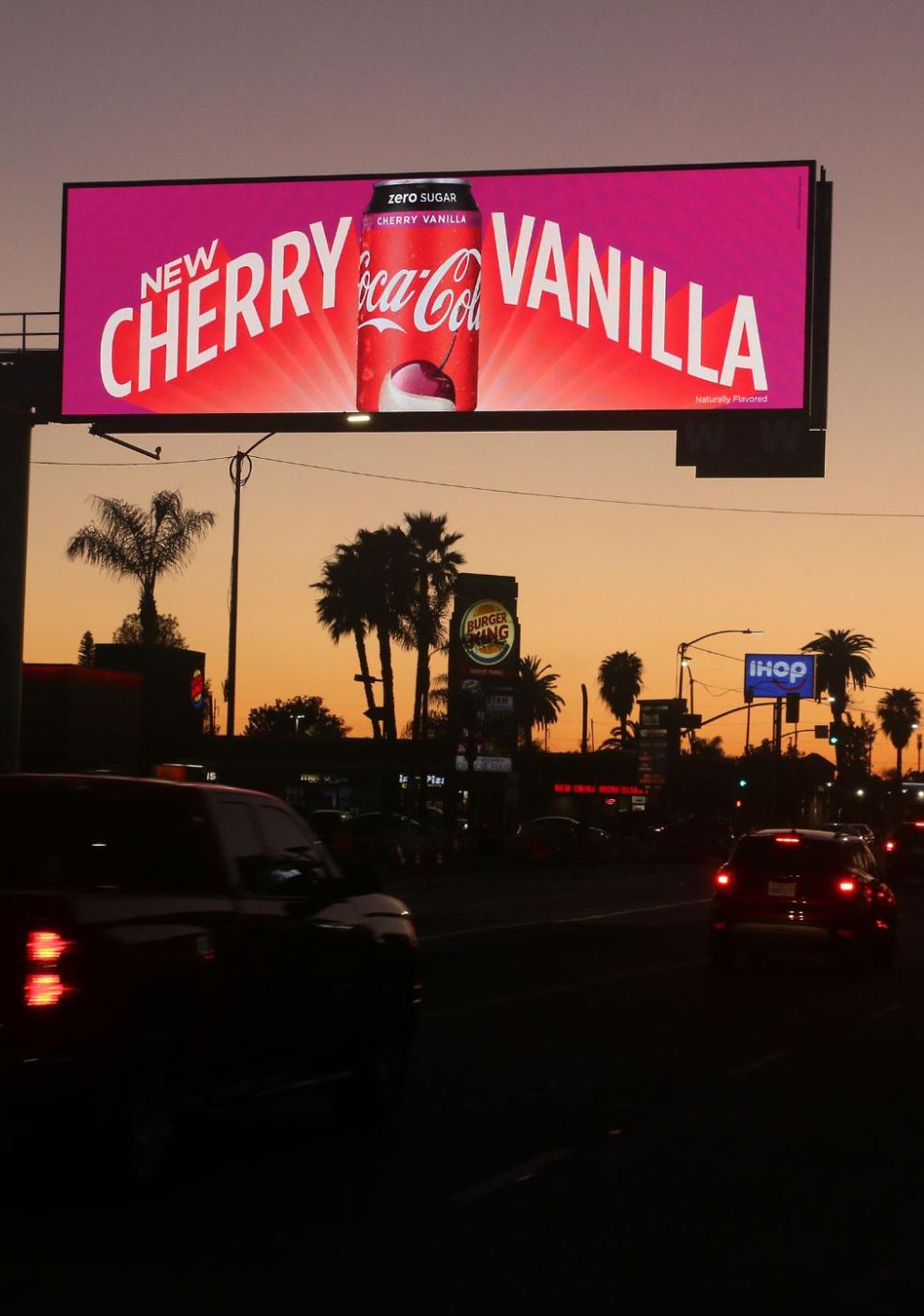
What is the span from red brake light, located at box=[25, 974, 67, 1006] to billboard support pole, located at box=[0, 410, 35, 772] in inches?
958

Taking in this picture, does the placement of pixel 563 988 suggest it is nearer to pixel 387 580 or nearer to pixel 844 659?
pixel 387 580

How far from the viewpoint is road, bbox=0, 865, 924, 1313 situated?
705 cm

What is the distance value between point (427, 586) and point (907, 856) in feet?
108

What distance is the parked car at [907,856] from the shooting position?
51562 millimetres

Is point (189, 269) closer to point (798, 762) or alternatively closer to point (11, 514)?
point (11, 514)

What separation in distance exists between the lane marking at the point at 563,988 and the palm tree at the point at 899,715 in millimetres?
Result: 159277

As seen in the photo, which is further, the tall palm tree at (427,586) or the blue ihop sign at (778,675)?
the blue ihop sign at (778,675)

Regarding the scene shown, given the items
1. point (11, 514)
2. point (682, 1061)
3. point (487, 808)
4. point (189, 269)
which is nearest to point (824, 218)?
point (189, 269)

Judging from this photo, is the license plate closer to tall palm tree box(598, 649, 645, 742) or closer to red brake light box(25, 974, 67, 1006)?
red brake light box(25, 974, 67, 1006)

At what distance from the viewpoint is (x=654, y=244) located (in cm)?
3256

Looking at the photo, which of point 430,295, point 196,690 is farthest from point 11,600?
point 196,690

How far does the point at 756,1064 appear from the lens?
13.8 metres

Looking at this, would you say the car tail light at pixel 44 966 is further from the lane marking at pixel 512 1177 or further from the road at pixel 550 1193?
the lane marking at pixel 512 1177

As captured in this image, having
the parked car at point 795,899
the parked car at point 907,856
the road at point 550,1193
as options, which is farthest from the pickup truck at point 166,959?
the parked car at point 907,856
